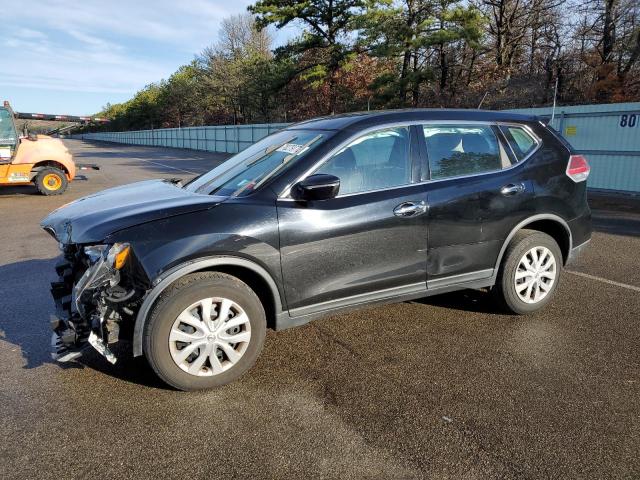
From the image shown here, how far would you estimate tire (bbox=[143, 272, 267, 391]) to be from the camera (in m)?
3.03

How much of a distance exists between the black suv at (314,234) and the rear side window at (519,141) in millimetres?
12

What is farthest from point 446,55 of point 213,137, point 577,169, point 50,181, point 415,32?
point 577,169

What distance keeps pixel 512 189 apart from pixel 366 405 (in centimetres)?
224

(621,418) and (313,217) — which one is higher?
(313,217)

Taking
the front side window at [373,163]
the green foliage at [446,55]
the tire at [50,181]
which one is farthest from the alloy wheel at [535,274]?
the green foliage at [446,55]

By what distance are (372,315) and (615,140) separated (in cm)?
1066

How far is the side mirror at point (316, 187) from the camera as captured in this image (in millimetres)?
3307

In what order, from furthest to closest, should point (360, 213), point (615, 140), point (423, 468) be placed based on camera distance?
point (615, 140), point (360, 213), point (423, 468)

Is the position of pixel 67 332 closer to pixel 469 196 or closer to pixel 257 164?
pixel 257 164

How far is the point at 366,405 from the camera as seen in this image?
3035 mm

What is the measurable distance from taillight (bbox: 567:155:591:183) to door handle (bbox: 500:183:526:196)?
618 mm

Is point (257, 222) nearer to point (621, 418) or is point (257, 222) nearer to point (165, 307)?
point (165, 307)

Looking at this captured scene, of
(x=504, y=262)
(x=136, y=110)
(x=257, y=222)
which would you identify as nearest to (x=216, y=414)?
(x=257, y=222)

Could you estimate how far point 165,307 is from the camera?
302 cm
